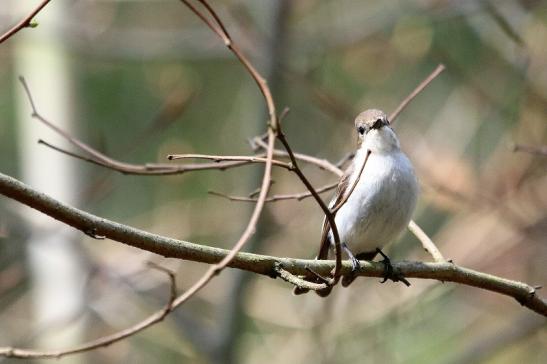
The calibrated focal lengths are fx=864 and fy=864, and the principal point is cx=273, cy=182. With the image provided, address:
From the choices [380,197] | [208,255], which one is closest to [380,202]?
[380,197]

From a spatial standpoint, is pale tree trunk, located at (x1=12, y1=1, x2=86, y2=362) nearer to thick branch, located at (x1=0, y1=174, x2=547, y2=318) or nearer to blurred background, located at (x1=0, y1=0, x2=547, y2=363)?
blurred background, located at (x1=0, y1=0, x2=547, y2=363)

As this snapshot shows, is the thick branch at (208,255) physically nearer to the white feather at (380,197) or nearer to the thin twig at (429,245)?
the thin twig at (429,245)

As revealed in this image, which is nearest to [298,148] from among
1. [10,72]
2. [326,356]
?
[326,356]

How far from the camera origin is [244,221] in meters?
5.40

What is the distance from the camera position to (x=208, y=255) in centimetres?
233

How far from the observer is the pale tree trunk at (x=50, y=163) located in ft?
20.9

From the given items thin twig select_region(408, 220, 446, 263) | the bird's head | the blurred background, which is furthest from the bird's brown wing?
the blurred background

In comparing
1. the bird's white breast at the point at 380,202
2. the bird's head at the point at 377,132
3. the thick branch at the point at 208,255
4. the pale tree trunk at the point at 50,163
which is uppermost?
the pale tree trunk at the point at 50,163

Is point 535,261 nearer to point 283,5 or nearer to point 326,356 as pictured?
point 326,356

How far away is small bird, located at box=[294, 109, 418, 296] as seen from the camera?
368 centimetres

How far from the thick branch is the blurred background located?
50.0 inches

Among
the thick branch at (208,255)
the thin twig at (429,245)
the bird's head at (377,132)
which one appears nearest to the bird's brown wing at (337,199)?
the bird's head at (377,132)

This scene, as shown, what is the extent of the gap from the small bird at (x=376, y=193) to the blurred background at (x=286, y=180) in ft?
2.34

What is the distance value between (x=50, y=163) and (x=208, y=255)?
→ 4596 mm
